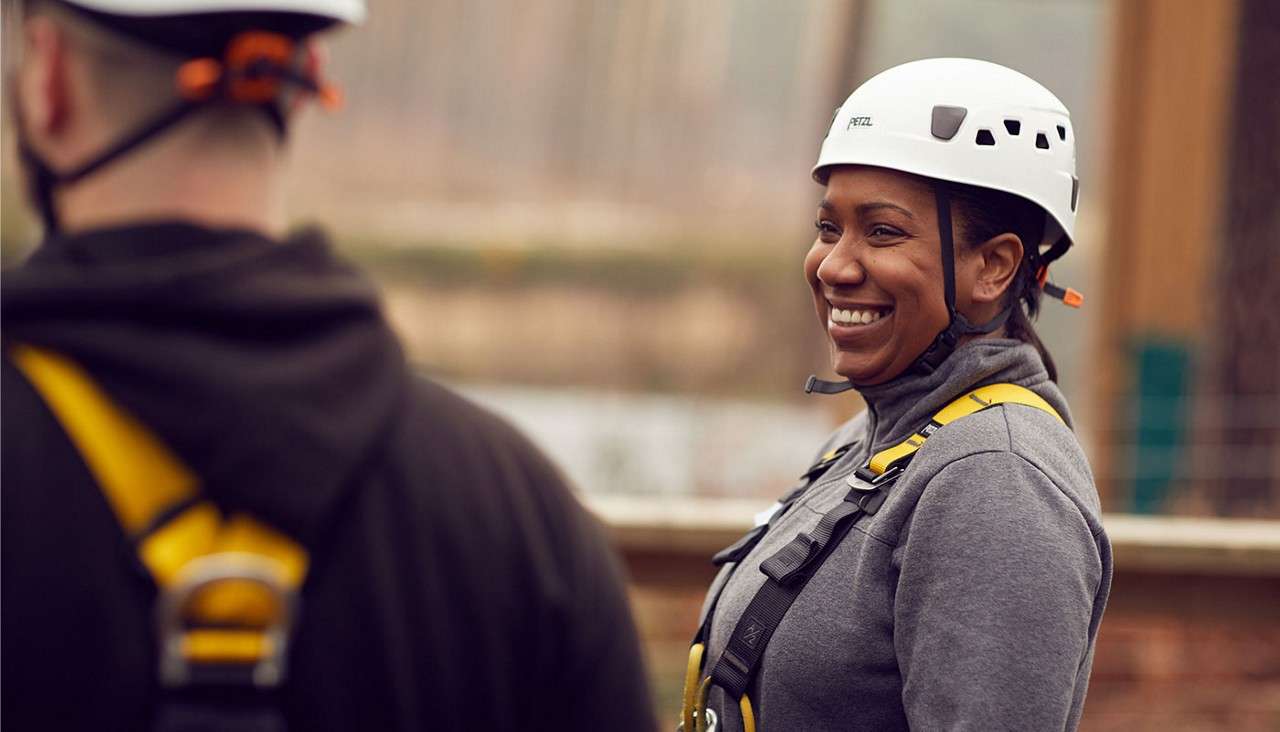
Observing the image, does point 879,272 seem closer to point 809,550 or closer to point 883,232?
point 883,232

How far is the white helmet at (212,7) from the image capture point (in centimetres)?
147

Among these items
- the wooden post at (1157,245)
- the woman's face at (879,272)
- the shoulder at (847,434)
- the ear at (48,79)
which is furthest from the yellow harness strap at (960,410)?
the wooden post at (1157,245)

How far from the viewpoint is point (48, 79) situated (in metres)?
1.51

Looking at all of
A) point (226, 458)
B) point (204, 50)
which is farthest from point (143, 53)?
point (226, 458)

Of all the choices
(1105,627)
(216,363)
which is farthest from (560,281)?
(216,363)

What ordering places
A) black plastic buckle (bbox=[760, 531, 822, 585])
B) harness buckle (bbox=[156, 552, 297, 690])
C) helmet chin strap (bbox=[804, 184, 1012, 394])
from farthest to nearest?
helmet chin strap (bbox=[804, 184, 1012, 394]), black plastic buckle (bbox=[760, 531, 822, 585]), harness buckle (bbox=[156, 552, 297, 690])

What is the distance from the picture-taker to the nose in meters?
2.54

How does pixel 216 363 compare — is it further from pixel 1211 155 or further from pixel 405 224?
pixel 405 224

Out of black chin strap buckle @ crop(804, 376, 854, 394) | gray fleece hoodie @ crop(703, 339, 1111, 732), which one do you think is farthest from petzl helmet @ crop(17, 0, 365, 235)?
black chin strap buckle @ crop(804, 376, 854, 394)

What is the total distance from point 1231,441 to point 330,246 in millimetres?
7401

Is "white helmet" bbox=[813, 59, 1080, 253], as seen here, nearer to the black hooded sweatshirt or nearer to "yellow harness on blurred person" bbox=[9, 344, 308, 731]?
the black hooded sweatshirt

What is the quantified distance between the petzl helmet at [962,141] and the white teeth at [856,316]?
103 mm

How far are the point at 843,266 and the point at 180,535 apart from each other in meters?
1.40

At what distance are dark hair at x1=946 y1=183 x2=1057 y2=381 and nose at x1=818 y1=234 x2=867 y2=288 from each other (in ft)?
0.56
